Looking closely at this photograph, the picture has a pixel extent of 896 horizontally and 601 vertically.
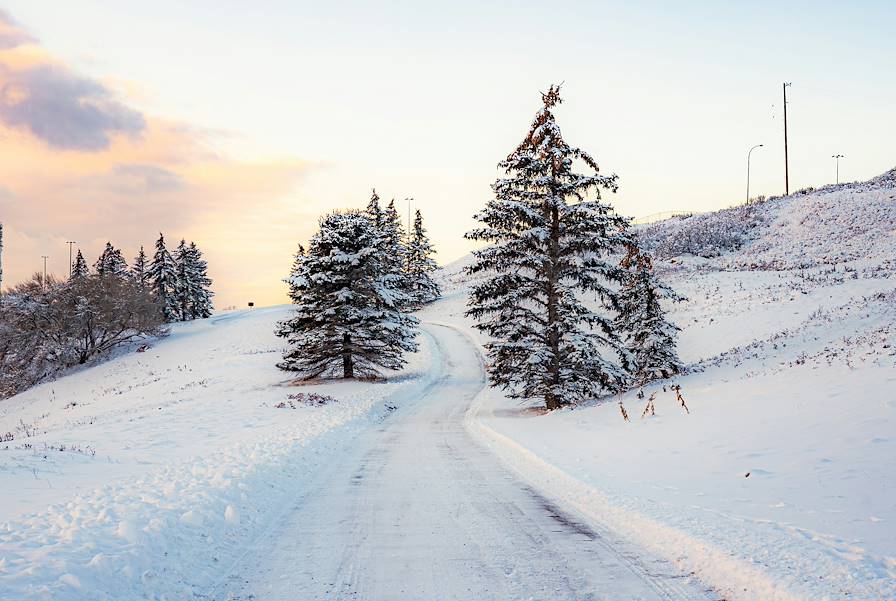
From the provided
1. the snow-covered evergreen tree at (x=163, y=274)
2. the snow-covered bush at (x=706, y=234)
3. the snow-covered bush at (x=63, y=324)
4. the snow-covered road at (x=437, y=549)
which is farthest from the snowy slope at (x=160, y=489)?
the snow-covered evergreen tree at (x=163, y=274)

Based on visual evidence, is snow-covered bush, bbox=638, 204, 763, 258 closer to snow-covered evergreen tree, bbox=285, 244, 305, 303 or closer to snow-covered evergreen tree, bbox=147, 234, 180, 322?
snow-covered evergreen tree, bbox=285, 244, 305, 303

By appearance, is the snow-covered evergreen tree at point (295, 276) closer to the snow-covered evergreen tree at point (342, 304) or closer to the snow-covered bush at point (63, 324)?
the snow-covered evergreen tree at point (342, 304)

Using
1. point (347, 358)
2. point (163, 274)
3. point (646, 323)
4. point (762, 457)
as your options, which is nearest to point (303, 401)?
point (347, 358)

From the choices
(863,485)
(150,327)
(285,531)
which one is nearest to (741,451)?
(863,485)

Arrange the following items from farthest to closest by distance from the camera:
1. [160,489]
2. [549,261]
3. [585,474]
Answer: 1. [549,261]
2. [585,474]
3. [160,489]

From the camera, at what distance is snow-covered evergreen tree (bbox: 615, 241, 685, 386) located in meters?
21.9

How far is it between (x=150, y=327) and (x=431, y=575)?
5915cm

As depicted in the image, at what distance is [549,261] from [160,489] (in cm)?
1551

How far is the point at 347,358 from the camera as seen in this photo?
31.0 metres

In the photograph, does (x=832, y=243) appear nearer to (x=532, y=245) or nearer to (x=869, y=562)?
(x=532, y=245)

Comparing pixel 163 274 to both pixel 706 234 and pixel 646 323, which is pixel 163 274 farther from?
pixel 646 323

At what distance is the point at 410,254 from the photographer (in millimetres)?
77125

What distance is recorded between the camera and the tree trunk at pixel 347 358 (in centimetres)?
3055

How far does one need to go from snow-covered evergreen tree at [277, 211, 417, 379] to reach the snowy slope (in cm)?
359
